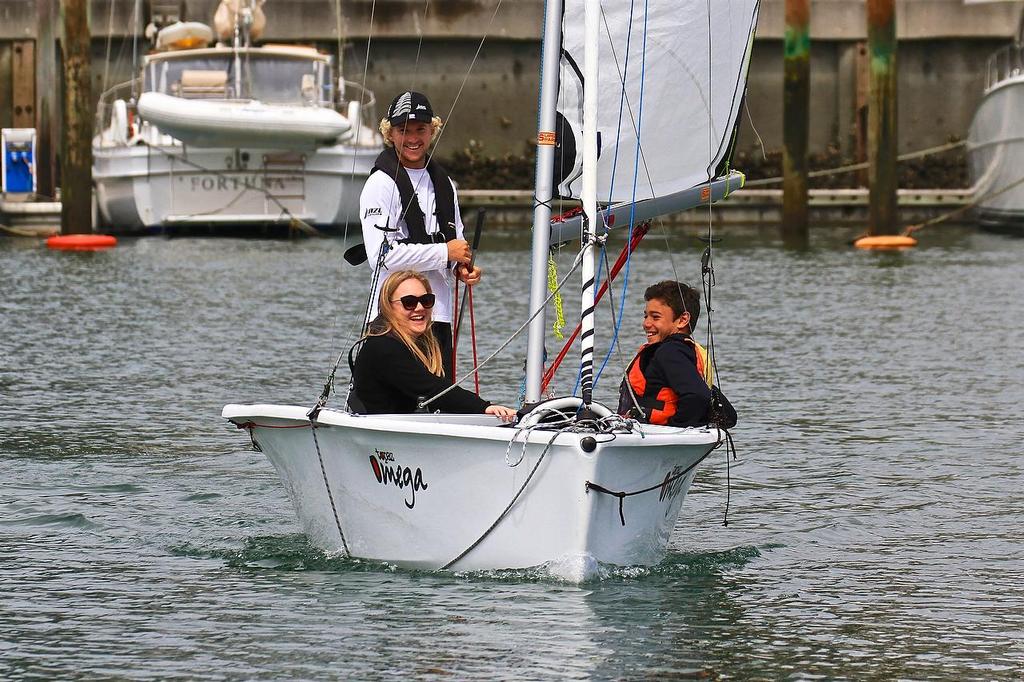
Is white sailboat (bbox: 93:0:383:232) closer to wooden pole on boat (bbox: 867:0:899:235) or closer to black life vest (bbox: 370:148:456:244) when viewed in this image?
wooden pole on boat (bbox: 867:0:899:235)

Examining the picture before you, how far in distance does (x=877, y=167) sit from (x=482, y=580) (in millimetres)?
18966

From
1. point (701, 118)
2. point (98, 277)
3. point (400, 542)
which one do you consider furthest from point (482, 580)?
point (98, 277)

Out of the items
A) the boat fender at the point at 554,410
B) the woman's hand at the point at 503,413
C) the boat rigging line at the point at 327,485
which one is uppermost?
the boat fender at the point at 554,410

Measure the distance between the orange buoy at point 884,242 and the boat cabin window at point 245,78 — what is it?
27.3 feet

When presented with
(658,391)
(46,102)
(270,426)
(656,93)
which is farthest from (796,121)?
(270,426)

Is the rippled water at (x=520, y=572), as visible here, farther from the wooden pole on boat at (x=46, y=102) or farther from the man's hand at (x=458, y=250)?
the wooden pole on boat at (x=46, y=102)

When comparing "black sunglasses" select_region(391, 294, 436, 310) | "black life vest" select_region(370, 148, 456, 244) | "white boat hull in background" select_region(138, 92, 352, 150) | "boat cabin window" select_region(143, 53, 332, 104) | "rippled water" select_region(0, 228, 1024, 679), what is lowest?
"rippled water" select_region(0, 228, 1024, 679)

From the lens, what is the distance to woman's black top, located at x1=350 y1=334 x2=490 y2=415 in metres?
7.88

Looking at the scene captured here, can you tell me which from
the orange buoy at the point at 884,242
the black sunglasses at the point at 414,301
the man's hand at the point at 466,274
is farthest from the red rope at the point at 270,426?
the orange buoy at the point at 884,242

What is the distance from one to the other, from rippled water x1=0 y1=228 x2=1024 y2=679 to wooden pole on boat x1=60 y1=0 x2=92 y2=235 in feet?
23.5

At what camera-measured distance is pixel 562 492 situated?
7293 millimetres

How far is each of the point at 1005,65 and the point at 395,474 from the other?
81.0 ft

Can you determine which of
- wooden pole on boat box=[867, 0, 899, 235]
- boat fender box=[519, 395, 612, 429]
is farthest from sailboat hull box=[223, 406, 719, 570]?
→ wooden pole on boat box=[867, 0, 899, 235]

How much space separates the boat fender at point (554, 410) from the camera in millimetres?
7336
